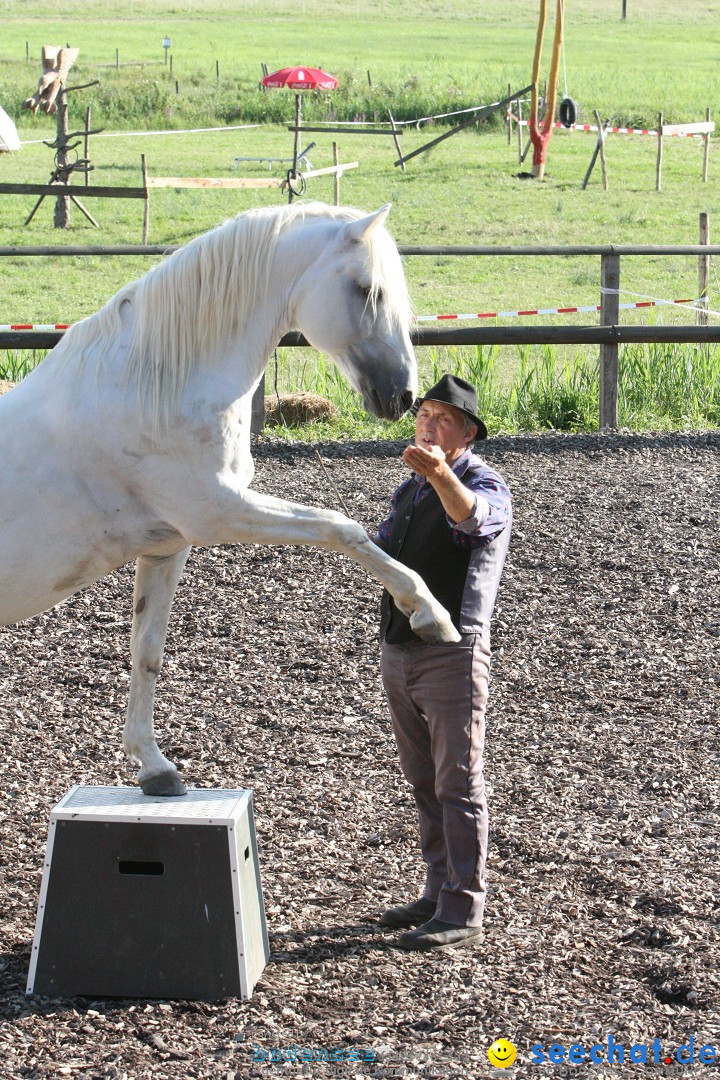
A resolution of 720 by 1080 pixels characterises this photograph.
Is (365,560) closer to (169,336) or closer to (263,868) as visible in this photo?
(169,336)

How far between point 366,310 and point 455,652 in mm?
932

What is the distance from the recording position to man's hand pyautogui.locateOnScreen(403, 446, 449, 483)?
2959 millimetres

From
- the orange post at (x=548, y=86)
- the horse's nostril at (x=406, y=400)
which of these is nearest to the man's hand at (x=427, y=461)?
the horse's nostril at (x=406, y=400)

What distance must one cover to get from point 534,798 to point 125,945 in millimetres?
1588

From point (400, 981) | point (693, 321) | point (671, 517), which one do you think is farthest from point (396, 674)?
point (693, 321)

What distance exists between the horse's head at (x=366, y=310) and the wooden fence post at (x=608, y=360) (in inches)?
265

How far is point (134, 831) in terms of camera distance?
306 cm

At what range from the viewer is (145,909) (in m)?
3.07

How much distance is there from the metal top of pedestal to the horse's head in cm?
110

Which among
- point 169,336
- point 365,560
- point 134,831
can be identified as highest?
point 169,336

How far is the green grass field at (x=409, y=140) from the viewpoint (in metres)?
18.4

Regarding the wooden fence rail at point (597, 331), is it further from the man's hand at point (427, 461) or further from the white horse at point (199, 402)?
the man's hand at point (427, 461)

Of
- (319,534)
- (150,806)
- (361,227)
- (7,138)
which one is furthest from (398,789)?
(7,138)

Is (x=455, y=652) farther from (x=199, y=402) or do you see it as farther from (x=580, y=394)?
(x=580, y=394)
